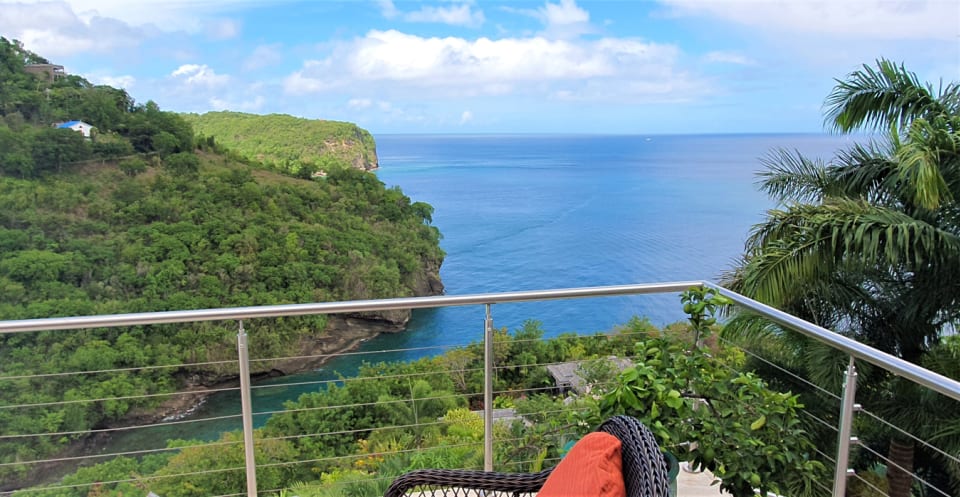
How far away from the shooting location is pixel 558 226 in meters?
40.1

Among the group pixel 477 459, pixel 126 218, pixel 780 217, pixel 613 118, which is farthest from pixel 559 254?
pixel 477 459

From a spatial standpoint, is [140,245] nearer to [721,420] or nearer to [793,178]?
[793,178]

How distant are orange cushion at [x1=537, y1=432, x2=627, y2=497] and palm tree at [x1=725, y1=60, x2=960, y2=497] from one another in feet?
14.9

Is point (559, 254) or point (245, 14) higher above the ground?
point (245, 14)

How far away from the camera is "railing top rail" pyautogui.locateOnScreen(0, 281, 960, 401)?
75.5 inches

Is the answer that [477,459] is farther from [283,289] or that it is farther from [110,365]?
[283,289]

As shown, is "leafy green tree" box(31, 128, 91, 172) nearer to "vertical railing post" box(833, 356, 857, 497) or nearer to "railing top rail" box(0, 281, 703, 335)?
"railing top rail" box(0, 281, 703, 335)

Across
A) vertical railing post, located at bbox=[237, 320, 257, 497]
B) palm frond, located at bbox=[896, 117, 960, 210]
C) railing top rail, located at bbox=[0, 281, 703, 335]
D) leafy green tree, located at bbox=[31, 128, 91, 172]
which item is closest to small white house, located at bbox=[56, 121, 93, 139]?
leafy green tree, located at bbox=[31, 128, 91, 172]

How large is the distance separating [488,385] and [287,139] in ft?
91.0

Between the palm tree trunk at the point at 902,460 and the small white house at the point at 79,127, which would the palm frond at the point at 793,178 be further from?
the small white house at the point at 79,127

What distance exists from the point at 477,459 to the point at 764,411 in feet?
5.57

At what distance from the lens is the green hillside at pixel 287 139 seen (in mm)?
A: 27266

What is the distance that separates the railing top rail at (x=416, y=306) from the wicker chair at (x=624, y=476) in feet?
2.17

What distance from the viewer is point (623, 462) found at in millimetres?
1354
